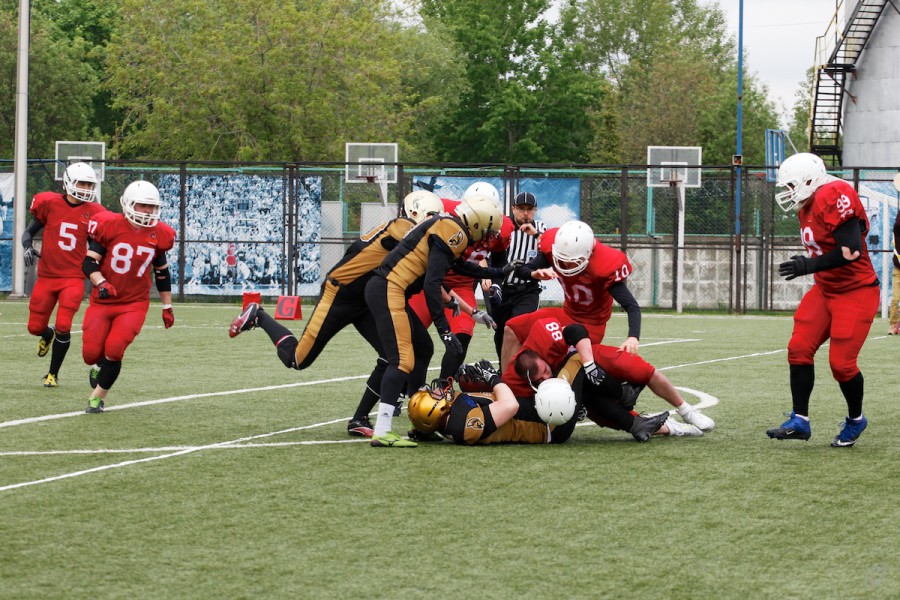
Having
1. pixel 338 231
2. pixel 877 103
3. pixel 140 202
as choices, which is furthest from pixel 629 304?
pixel 877 103

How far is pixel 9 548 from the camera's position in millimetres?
5133

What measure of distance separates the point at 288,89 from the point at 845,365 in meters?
31.3

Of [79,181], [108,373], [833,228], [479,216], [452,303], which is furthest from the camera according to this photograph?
[79,181]

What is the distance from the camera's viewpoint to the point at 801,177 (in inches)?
310

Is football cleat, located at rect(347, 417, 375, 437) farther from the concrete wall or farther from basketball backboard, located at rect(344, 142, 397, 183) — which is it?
the concrete wall

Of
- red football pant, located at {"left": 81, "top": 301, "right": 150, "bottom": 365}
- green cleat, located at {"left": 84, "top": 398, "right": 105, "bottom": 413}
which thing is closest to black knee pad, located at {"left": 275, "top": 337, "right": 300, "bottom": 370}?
red football pant, located at {"left": 81, "top": 301, "right": 150, "bottom": 365}

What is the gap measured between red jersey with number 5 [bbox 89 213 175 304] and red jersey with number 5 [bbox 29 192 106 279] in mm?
2009

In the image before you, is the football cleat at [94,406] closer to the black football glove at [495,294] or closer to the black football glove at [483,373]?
the black football glove at [483,373]

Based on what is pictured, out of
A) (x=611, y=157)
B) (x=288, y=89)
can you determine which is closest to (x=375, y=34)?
(x=288, y=89)

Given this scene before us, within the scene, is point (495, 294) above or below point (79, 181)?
below

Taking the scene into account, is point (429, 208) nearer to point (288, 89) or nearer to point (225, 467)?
point (225, 467)

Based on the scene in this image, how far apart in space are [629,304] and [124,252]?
3949 millimetres

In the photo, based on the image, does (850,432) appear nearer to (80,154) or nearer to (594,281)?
(594,281)

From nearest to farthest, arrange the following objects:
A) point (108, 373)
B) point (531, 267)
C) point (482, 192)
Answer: point (482, 192) → point (531, 267) → point (108, 373)
